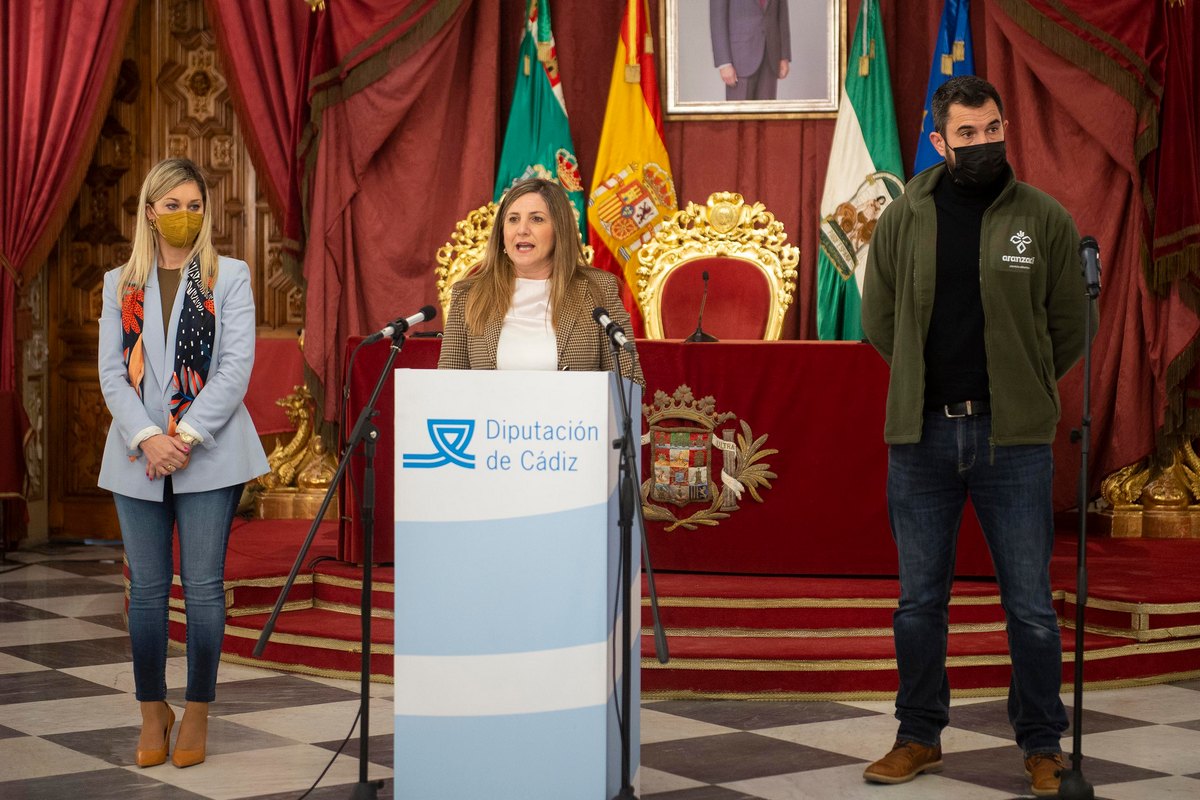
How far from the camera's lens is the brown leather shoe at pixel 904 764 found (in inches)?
135

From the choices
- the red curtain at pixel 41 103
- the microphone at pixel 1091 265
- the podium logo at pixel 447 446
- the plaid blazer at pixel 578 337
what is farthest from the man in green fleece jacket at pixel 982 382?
the red curtain at pixel 41 103

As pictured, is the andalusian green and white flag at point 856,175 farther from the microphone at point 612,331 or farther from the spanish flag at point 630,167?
the microphone at point 612,331

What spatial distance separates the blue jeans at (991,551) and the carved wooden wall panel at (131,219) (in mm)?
4642

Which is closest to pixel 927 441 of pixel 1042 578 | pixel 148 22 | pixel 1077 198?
pixel 1042 578

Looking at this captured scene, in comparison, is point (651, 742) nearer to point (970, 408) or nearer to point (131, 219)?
point (970, 408)

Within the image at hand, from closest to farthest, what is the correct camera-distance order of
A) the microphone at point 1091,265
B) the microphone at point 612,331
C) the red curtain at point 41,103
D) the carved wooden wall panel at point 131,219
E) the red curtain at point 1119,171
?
1. the microphone at point 612,331
2. the microphone at point 1091,265
3. the red curtain at point 1119,171
4. the red curtain at point 41,103
5. the carved wooden wall panel at point 131,219

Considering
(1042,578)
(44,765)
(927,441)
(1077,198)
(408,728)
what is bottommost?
(44,765)

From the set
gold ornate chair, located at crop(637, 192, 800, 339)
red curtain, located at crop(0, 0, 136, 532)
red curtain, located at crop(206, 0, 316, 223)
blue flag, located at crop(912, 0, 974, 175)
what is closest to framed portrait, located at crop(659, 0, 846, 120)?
blue flag, located at crop(912, 0, 974, 175)

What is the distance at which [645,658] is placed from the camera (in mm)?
4414

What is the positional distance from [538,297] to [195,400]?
2.91 ft

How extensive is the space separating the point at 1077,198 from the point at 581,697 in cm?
441

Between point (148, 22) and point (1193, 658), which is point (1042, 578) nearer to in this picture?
point (1193, 658)

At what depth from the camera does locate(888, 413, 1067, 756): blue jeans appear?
3.33 meters

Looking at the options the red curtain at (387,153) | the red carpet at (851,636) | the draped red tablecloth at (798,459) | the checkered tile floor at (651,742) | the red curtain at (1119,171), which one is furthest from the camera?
the red curtain at (387,153)
